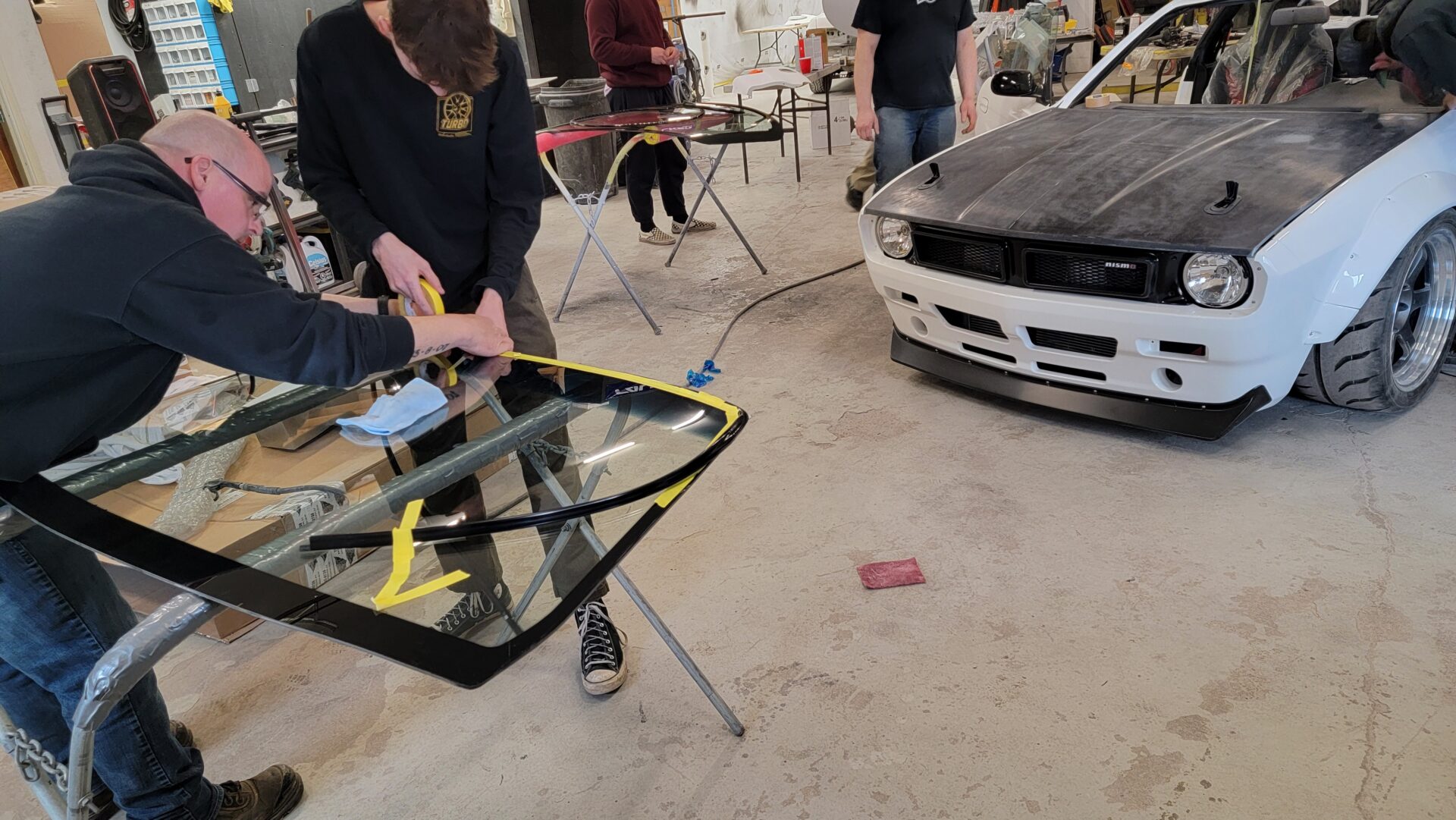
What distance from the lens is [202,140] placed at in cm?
143

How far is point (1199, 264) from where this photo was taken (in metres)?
2.45

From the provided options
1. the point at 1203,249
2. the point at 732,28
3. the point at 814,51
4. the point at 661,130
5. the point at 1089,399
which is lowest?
the point at 1089,399

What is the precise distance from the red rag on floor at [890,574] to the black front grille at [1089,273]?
98cm

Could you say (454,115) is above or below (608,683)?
above

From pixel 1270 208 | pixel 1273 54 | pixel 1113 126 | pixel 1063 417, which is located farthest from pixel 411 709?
pixel 1273 54

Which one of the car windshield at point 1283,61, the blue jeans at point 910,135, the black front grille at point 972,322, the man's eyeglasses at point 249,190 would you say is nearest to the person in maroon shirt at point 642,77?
the blue jeans at point 910,135

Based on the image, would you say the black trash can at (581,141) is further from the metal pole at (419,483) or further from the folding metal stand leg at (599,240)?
the metal pole at (419,483)

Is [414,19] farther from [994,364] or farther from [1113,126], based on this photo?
[1113,126]

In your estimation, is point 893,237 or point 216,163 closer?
point 216,163

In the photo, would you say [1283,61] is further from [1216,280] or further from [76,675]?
[76,675]

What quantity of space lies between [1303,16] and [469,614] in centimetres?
342

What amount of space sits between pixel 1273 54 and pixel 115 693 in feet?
12.6

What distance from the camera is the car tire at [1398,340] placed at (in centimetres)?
267

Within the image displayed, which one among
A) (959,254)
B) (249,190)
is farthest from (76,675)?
(959,254)
